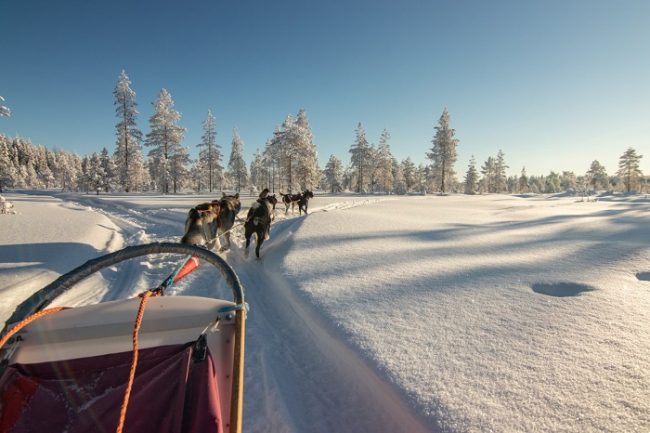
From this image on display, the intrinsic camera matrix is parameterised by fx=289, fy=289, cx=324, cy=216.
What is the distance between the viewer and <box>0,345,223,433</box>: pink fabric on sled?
51.3 inches

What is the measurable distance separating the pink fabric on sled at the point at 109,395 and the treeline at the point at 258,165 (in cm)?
1985

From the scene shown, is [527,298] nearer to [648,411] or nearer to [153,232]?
[648,411]

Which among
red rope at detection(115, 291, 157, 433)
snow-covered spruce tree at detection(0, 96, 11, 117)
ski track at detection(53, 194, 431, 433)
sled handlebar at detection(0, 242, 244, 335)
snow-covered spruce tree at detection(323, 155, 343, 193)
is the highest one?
snow-covered spruce tree at detection(323, 155, 343, 193)

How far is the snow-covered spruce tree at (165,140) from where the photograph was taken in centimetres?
3828

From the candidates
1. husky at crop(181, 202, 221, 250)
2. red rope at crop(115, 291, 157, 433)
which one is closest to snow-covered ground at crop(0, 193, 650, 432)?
husky at crop(181, 202, 221, 250)

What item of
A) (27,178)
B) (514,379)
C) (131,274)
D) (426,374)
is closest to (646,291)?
(514,379)

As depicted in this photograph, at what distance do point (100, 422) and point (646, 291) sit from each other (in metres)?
5.17

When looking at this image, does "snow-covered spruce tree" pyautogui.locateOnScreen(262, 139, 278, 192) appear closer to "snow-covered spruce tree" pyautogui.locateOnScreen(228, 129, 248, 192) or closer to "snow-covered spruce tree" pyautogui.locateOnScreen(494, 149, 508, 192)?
"snow-covered spruce tree" pyautogui.locateOnScreen(228, 129, 248, 192)

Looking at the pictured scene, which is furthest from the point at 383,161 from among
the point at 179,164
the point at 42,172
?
the point at 42,172

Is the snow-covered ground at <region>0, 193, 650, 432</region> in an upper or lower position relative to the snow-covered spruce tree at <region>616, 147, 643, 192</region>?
lower

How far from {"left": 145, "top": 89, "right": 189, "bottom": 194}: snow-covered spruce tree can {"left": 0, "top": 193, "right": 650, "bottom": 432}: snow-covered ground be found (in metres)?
37.5

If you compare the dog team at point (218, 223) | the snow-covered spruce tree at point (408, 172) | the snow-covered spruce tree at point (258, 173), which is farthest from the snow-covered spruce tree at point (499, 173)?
the dog team at point (218, 223)

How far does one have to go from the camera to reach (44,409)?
4.39ft

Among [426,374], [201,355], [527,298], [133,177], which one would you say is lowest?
[426,374]
